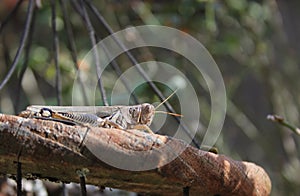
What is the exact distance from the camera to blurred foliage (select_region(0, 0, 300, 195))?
1912 millimetres

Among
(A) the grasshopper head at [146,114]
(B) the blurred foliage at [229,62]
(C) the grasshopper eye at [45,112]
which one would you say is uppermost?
(C) the grasshopper eye at [45,112]

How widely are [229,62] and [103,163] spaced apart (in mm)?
1594

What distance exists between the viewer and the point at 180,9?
1869 mm

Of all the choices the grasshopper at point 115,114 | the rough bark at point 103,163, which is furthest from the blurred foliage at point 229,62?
the rough bark at point 103,163

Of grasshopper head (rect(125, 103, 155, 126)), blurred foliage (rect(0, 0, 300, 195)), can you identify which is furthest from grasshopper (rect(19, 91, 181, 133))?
blurred foliage (rect(0, 0, 300, 195))

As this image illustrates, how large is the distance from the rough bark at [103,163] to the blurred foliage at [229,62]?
108 centimetres

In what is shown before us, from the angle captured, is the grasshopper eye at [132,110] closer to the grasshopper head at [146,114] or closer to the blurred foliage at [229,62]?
the grasshopper head at [146,114]

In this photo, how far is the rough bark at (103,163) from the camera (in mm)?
631

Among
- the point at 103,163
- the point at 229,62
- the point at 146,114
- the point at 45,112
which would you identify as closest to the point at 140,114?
the point at 146,114

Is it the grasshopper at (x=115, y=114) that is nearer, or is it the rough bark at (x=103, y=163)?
the rough bark at (x=103, y=163)

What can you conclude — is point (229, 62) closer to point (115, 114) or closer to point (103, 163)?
point (115, 114)

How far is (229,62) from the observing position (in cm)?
220

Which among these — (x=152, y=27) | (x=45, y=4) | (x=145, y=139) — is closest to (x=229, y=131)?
(x=152, y=27)

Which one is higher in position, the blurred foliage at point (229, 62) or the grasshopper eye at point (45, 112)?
the grasshopper eye at point (45, 112)
